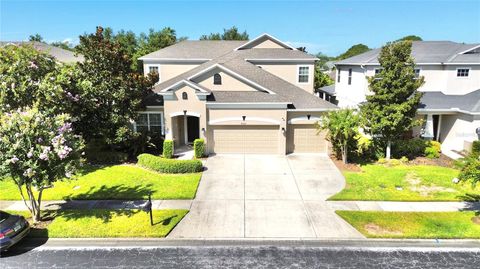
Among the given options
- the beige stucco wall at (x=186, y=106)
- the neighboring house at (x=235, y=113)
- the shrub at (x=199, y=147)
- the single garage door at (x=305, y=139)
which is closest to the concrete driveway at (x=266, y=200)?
the shrub at (x=199, y=147)

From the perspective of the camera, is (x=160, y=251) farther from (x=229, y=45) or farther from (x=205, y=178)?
(x=229, y=45)

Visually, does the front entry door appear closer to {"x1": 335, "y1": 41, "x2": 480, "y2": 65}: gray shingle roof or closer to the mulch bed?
the mulch bed

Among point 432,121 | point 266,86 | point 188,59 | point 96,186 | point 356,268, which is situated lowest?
point 356,268

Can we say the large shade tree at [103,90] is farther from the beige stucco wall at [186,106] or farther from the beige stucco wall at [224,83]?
the beige stucco wall at [224,83]

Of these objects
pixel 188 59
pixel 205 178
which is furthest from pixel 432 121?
pixel 188 59

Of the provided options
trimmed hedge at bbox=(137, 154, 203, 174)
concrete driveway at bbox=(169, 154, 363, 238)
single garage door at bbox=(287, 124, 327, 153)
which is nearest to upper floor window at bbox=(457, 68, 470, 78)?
single garage door at bbox=(287, 124, 327, 153)

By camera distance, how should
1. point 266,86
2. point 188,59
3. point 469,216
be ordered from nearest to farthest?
point 469,216 < point 266,86 < point 188,59

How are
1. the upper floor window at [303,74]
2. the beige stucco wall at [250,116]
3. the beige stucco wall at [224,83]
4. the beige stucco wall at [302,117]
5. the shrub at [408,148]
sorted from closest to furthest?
the beige stucco wall at [250,116], the shrub at [408,148], the beige stucco wall at [302,117], the beige stucco wall at [224,83], the upper floor window at [303,74]

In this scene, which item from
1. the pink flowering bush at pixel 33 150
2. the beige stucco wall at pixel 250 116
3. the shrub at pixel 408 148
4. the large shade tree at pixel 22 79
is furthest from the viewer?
the shrub at pixel 408 148
